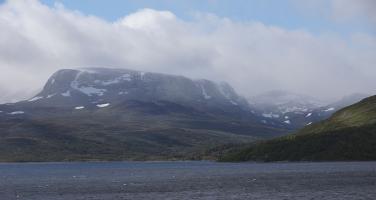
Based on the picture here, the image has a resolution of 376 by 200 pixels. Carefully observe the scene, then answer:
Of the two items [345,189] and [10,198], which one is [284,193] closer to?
[345,189]

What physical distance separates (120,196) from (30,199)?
16169mm

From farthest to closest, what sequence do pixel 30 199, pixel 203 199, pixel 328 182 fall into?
pixel 328 182, pixel 30 199, pixel 203 199

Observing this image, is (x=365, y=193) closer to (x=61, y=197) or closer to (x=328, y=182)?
(x=328, y=182)

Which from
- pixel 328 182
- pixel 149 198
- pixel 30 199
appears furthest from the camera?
pixel 328 182

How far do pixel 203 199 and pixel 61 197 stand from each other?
98.4 ft

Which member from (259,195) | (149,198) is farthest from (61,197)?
(259,195)

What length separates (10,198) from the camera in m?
117

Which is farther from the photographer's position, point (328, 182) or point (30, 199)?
point (328, 182)

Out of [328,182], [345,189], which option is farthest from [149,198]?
[328,182]

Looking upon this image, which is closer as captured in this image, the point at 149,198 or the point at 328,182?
the point at 149,198

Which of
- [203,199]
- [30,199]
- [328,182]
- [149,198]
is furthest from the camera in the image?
[328,182]

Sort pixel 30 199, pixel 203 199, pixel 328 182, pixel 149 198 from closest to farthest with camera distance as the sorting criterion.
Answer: pixel 203 199
pixel 149 198
pixel 30 199
pixel 328 182

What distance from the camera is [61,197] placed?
117m

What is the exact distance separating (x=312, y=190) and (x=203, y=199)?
918 inches
